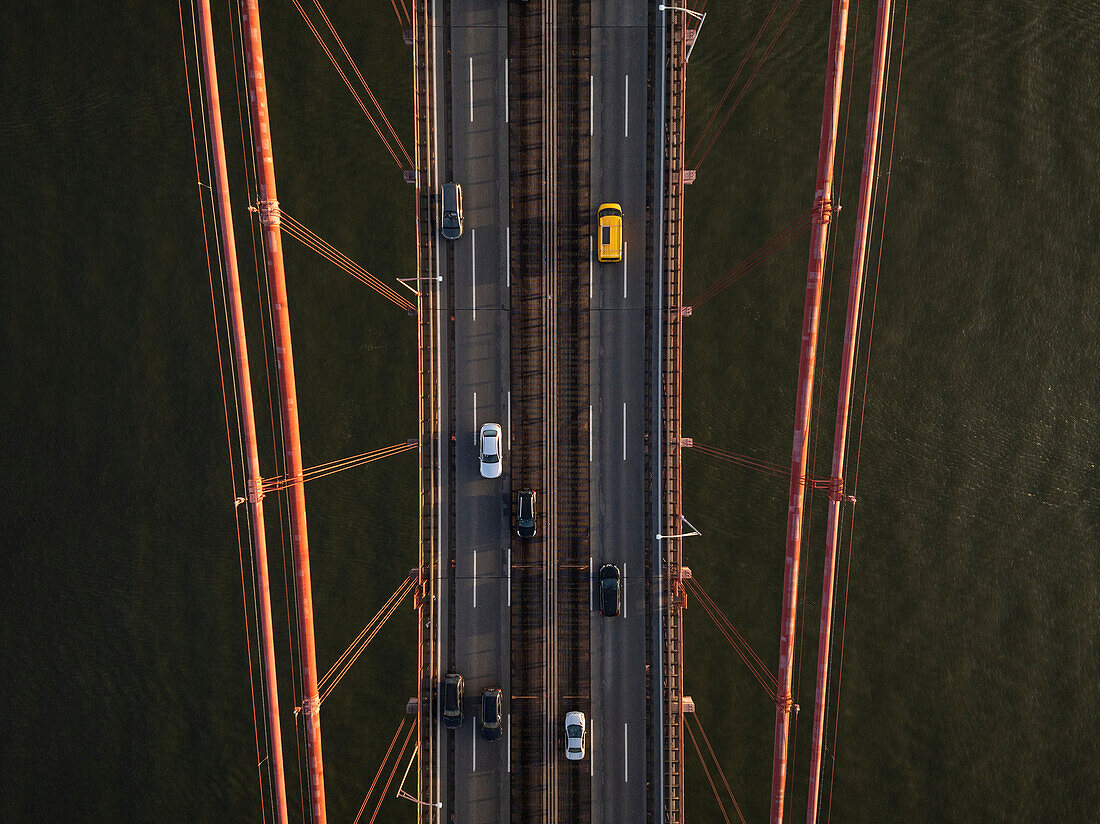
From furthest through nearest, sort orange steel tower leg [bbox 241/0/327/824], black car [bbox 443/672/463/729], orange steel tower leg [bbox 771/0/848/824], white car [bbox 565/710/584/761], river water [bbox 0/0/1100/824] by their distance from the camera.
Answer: river water [bbox 0/0/1100/824]
white car [bbox 565/710/584/761]
black car [bbox 443/672/463/729]
orange steel tower leg [bbox 771/0/848/824]
orange steel tower leg [bbox 241/0/327/824]

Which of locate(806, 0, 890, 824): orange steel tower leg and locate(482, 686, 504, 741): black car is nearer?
locate(806, 0, 890, 824): orange steel tower leg

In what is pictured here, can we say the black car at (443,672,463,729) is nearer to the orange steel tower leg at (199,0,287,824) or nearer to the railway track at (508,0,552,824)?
the railway track at (508,0,552,824)

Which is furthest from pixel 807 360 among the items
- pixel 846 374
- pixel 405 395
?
pixel 405 395

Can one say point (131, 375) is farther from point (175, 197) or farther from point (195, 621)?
point (195, 621)

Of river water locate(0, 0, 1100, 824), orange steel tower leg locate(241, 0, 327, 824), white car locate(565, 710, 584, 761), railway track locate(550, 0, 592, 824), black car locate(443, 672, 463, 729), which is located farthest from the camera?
river water locate(0, 0, 1100, 824)

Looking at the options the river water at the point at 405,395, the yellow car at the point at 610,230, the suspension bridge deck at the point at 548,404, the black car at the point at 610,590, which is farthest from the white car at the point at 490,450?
the yellow car at the point at 610,230

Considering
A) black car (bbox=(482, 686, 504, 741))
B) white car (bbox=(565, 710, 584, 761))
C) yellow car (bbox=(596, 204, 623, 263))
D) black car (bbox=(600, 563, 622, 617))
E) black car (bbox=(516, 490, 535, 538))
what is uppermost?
yellow car (bbox=(596, 204, 623, 263))

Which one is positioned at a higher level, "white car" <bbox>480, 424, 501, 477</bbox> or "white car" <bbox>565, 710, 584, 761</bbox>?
"white car" <bbox>480, 424, 501, 477</bbox>

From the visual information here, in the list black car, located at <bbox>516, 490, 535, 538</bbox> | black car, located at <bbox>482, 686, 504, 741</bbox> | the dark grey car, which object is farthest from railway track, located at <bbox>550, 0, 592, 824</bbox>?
the dark grey car
